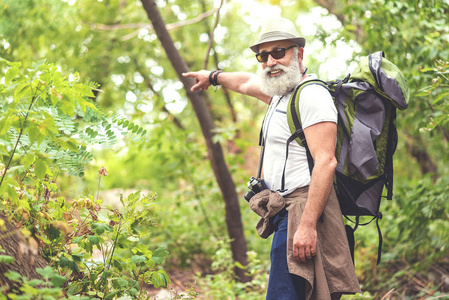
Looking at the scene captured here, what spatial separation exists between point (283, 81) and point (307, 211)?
81 centimetres

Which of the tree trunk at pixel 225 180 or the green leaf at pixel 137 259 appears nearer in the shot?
the green leaf at pixel 137 259

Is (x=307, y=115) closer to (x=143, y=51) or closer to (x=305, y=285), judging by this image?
(x=305, y=285)

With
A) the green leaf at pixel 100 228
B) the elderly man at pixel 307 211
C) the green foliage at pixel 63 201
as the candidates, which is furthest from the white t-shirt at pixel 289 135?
the green leaf at pixel 100 228

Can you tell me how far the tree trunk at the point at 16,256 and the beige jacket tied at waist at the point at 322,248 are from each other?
3.99ft

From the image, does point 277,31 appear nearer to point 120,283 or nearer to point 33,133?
point 33,133

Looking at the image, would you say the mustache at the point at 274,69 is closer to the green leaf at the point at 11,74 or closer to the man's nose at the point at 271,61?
the man's nose at the point at 271,61

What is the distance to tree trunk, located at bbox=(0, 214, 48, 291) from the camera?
67.3 inches

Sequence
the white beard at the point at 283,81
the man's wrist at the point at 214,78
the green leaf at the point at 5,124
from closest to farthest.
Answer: the green leaf at the point at 5,124 → the white beard at the point at 283,81 → the man's wrist at the point at 214,78

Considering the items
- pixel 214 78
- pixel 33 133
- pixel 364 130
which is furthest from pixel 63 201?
pixel 364 130

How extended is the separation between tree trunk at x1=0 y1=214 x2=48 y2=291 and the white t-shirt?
52.7 inches

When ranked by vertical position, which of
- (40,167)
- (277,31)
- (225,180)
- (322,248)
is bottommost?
(225,180)

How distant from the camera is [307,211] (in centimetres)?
235

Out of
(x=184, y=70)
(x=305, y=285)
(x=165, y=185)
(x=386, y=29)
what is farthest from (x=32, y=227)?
(x=165, y=185)

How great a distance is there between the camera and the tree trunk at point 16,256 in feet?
5.61
